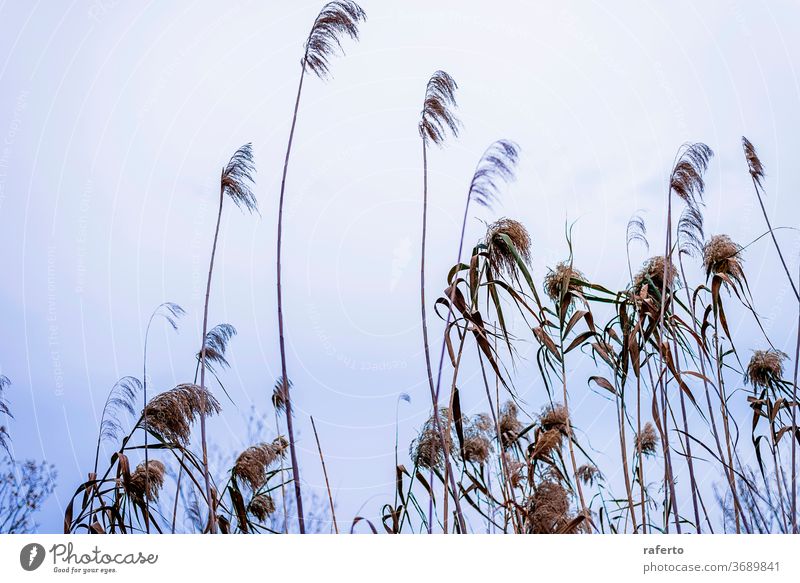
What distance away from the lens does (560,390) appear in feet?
8.37

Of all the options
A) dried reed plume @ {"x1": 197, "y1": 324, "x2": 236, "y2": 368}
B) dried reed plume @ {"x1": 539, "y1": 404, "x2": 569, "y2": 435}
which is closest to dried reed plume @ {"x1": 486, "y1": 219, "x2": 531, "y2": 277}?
dried reed plume @ {"x1": 539, "y1": 404, "x2": 569, "y2": 435}

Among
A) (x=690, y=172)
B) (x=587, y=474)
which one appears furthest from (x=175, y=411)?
(x=690, y=172)

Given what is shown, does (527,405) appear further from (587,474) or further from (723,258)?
(723,258)

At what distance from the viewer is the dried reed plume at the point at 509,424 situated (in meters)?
2.65

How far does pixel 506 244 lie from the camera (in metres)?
1.87

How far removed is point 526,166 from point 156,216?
66.2 inches

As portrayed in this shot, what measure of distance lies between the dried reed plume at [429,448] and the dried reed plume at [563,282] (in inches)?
21.9

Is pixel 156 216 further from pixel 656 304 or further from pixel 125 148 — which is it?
pixel 656 304

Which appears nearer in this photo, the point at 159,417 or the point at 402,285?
the point at 159,417

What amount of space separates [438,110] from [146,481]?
4.97 feet
